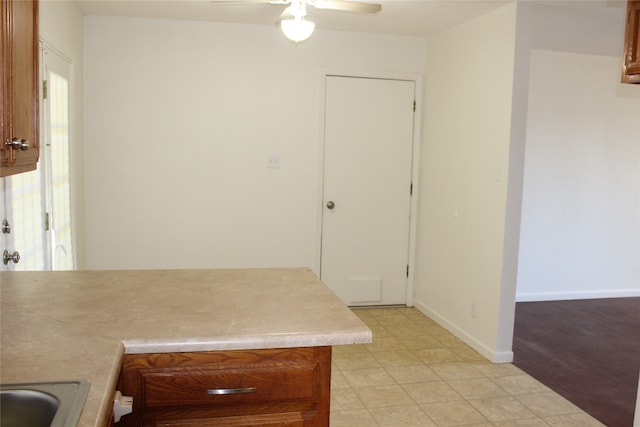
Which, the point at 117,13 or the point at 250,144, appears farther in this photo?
the point at 250,144

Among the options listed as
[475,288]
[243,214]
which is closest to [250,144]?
[243,214]

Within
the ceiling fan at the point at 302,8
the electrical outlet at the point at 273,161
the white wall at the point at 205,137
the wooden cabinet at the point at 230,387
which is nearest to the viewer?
the wooden cabinet at the point at 230,387

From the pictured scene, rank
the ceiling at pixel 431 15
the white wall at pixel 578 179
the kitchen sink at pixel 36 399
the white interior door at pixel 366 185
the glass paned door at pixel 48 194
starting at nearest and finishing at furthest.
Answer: the kitchen sink at pixel 36 399 → the glass paned door at pixel 48 194 → the ceiling at pixel 431 15 → the white interior door at pixel 366 185 → the white wall at pixel 578 179

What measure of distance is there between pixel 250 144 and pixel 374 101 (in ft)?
3.79

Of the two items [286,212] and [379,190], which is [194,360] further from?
[379,190]

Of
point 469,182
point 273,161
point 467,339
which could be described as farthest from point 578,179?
point 273,161

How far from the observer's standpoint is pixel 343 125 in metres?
4.81

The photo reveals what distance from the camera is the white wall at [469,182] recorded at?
148 inches

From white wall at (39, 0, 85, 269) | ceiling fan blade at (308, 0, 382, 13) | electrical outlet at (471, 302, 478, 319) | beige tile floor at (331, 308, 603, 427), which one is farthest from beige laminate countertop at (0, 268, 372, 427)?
electrical outlet at (471, 302, 478, 319)

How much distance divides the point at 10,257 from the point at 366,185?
9.99 feet

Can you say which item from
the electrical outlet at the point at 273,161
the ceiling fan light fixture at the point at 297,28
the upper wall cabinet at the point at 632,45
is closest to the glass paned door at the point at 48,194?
the ceiling fan light fixture at the point at 297,28

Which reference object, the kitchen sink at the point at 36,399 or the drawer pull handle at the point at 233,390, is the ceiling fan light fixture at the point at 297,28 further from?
the kitchen sink at the point at 36,399

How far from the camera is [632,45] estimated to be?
2133mm

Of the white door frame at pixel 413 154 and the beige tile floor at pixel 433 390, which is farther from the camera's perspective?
the white door frame at pixel 413 154
